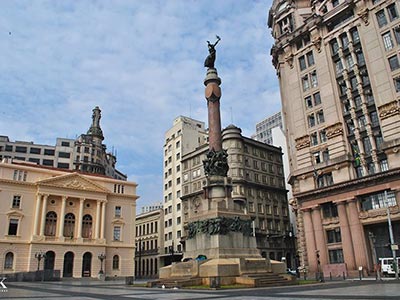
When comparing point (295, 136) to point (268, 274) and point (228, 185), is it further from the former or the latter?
point (268, 274)

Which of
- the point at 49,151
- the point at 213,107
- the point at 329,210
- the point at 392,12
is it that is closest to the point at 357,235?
the point at 329,210

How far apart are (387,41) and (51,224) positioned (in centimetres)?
5833

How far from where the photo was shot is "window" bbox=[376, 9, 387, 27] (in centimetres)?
4415

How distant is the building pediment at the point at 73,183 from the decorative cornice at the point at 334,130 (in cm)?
4113

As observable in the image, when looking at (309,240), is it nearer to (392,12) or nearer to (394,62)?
(394,62)

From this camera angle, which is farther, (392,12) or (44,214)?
(44,214)

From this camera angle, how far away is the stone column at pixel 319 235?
145 feet

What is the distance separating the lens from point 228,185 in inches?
1115

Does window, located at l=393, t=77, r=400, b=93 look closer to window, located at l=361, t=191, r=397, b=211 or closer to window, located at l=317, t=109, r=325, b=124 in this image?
window, located at l=317, t=109, r=325, b=124

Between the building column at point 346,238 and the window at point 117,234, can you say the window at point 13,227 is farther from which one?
the building column at point 346,238

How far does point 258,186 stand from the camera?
69250mm

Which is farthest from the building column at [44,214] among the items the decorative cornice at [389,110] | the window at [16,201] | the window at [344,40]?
the decorative cornice at [389,110]

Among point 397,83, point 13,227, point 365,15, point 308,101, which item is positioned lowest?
point 13,227

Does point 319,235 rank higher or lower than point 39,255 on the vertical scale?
higher
